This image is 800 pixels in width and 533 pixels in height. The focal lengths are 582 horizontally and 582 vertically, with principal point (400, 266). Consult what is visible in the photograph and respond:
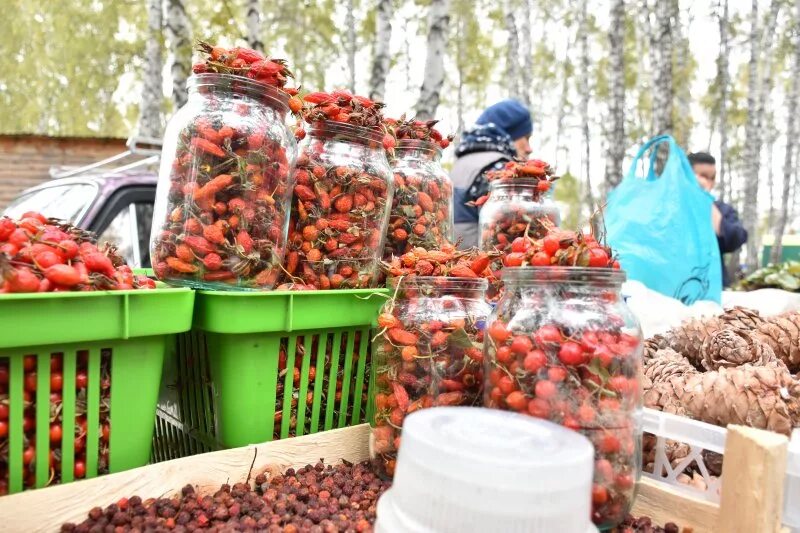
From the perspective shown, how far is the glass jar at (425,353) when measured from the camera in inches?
54.7

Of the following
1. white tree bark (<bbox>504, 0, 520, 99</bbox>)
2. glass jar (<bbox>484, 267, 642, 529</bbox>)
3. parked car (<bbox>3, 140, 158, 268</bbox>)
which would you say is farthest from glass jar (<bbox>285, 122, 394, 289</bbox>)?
white tree bark (<bbox>504, 0, 520, 99</bbox>)

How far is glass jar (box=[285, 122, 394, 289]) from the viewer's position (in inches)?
67.4

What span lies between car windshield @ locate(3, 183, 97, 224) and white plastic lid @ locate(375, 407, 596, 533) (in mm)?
3549

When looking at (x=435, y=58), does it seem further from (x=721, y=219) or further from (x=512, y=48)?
(x=512, y=48)

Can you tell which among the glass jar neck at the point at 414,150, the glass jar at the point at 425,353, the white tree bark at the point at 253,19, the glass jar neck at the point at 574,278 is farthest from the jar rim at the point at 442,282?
the white tree bark at the point at 253,19

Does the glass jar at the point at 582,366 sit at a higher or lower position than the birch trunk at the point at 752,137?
lower

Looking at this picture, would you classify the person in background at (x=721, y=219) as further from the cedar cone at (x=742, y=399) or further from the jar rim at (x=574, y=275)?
the jar rim at (x=574, y=275)

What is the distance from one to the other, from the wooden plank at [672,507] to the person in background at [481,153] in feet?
7.84

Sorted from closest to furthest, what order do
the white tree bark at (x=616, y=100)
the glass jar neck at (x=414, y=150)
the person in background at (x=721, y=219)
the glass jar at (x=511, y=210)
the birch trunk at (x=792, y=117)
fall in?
1. the glass jar neck at (x=414, y=150)
2. the glass jar at (x=511, y=210)
3. the person in background at (x=721, y=219)
4. the white tree bark at (x=616, y=100)
5. the birch trunk at (x=792, y=117)

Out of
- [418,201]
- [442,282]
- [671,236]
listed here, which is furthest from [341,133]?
[671,236]

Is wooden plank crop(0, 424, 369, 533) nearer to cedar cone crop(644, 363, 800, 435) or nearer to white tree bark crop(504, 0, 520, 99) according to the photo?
cedar cone crop(644, 363, 800, 435)

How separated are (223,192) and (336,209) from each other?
1.14 ft

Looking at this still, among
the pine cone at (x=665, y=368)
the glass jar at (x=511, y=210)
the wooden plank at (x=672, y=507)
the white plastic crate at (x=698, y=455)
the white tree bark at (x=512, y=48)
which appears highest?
the white tree bark at (x=512, y=48)

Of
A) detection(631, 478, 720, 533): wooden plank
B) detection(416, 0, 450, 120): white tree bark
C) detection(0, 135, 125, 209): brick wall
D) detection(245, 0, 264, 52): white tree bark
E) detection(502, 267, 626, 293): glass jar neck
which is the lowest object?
detection(631, 478, 720, 533): wooden plank
